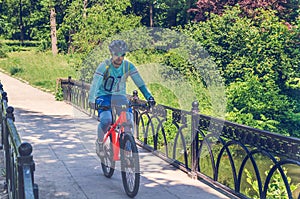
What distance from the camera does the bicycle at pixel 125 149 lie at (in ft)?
18.4

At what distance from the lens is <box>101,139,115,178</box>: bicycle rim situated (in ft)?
21.1

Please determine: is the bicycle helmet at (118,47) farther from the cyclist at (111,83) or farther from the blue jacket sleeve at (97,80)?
the blue jacket sleeve at (97,80)

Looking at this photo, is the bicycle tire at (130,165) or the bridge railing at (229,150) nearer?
the bridge railing at (229,150)

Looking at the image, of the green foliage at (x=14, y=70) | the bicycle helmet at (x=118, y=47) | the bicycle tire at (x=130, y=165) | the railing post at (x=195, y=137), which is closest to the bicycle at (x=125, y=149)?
the bicycle tire at (x=130, y=165)

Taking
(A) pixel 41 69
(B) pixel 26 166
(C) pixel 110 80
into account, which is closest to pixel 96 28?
(A) pixel 41 69

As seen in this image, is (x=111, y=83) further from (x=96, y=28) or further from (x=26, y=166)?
(x=96, y=28)

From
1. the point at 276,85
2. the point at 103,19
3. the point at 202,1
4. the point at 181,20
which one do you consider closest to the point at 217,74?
the point at 276,85

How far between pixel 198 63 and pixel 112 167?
43.4ft

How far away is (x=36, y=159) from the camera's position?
7.94m

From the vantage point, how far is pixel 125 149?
5.82m

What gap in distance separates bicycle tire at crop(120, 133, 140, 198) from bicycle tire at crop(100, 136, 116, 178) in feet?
1.54

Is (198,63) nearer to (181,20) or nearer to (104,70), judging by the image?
(104,70)

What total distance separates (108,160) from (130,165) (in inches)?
36.2

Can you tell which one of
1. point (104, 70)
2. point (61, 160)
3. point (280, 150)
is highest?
point (104, 70)
